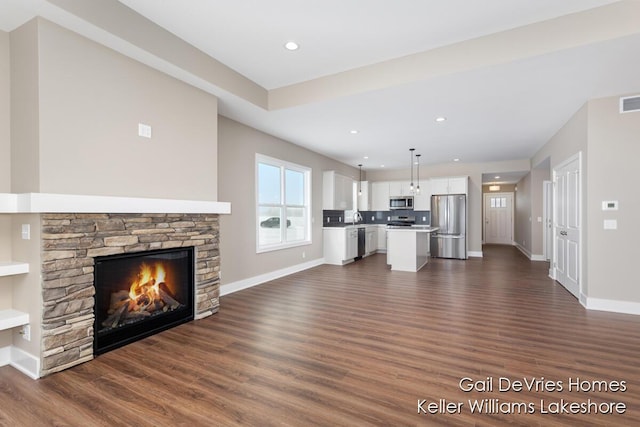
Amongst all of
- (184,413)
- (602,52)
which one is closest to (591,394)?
(184,413)

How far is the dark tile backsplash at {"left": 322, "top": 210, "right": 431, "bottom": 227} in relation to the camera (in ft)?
26.6

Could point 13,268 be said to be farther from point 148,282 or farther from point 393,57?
point 393,57

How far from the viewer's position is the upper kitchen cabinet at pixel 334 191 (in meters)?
7.91

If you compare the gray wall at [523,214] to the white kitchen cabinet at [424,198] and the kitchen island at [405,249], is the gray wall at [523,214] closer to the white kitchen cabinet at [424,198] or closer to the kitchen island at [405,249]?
the white kitchen cabinet at [424,198]

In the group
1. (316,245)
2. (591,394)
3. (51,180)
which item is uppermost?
(51,180)

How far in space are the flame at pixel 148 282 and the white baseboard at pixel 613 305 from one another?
530 cm

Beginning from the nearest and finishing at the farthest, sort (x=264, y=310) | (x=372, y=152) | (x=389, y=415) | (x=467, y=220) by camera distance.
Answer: (x=389, y=415) → (x=264, y=310) → (x=372, y=152) → (x=467, y=220)

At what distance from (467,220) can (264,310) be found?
6957mm

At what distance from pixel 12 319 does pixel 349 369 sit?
2658 millimetres

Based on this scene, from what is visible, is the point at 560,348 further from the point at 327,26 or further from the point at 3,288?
the point at 3,288

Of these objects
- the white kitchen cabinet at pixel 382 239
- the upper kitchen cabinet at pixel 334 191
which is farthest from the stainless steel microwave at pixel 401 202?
the upper kitchen cabinet at pixel 334 191

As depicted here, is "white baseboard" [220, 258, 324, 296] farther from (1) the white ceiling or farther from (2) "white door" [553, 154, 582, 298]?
(2) "white door" [553, 154, 582, 298]

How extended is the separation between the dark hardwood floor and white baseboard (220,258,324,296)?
0.58 metres

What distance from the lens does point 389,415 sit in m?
1.94
